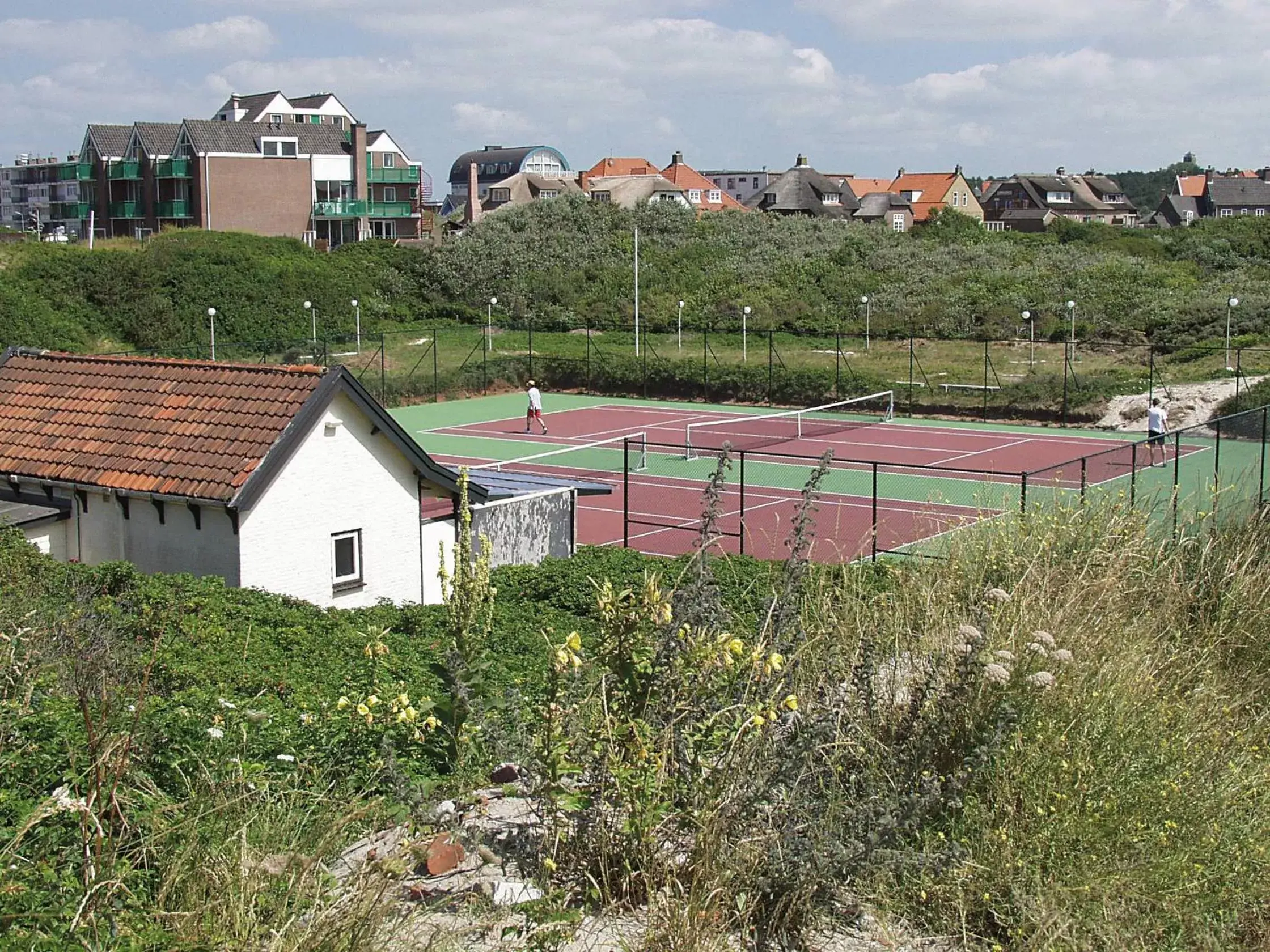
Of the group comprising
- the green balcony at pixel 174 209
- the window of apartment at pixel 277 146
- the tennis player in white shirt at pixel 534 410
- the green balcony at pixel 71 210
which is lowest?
the tennis player in white shirt at pixel 534 410

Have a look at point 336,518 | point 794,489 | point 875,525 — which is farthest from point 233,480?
point 794,489

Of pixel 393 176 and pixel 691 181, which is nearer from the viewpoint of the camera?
pixel 393 176

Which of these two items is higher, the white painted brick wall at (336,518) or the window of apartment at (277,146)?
the window of apartment at (277,146)

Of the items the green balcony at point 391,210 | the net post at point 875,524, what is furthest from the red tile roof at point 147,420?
the green balcony at point 391,210

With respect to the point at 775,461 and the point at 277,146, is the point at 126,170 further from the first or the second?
the point at 775,461

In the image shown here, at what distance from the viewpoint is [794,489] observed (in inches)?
1114

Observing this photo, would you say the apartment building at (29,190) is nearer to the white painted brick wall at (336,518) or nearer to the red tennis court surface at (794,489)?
the red tennis court surface at (794,489)

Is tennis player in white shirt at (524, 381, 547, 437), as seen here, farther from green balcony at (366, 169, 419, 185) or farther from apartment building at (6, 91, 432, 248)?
green balcony at (366, 169, 419, 185)

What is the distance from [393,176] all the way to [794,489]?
5314cm

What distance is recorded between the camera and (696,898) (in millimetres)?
5059

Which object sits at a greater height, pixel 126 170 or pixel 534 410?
pixel 126 170

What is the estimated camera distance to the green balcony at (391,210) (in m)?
72.8

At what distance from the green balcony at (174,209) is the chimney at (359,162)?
997cm

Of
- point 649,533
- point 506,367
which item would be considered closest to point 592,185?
point 506,367
